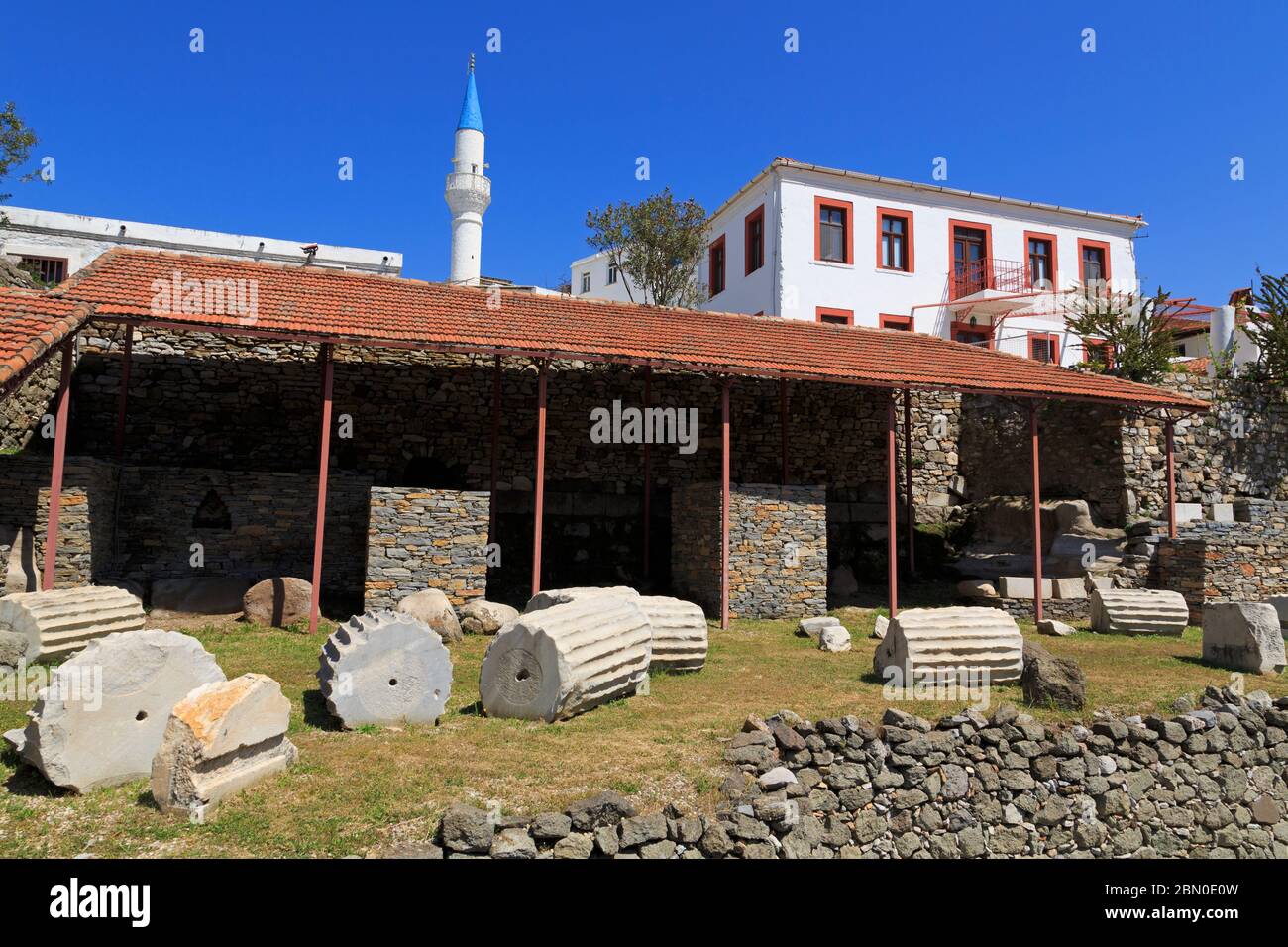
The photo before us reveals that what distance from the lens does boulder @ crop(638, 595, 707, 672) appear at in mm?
9461

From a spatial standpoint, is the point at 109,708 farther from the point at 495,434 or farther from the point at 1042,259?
the point at 1042,259

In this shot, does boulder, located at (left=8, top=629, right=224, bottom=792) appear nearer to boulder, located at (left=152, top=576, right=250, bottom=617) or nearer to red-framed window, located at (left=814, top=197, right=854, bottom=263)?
boulder, located at (left=152, top=576, right=250, bottom=617)

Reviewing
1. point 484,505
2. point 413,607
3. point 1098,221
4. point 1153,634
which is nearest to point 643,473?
point 484,505

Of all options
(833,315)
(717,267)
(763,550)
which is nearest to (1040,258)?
(833,315)

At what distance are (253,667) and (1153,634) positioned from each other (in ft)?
44.2

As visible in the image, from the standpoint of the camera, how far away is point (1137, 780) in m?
7.82

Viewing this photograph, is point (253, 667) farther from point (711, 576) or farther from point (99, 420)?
point (99, 420)

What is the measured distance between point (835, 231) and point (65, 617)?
22.9 m

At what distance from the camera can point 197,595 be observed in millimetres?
11758

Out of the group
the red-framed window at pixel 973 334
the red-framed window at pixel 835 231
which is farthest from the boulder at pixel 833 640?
the red-framed window at pixel 973 334

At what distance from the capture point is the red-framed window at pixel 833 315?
24.8m

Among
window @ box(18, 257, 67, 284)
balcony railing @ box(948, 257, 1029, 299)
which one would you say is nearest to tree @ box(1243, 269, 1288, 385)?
balcony railing @ box(948, 257, 1029, 299)

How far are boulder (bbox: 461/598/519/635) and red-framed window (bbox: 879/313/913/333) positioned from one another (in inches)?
708

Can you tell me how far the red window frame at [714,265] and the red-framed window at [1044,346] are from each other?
1039 centimetres
